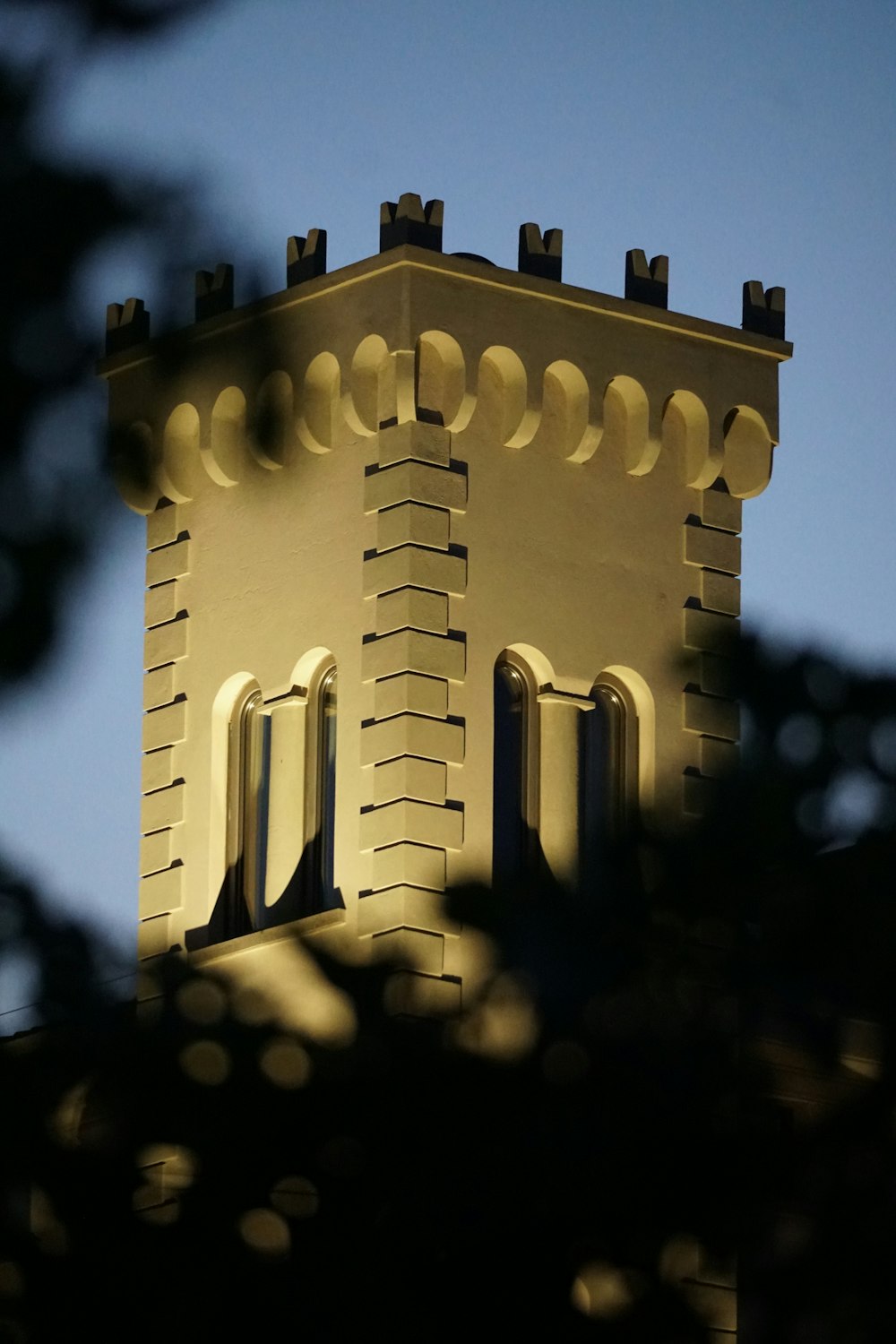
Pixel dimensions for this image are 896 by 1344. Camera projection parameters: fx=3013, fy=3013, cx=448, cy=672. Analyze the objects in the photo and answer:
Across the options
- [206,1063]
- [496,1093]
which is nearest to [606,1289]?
[496,1093]

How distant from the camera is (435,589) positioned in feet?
61.0

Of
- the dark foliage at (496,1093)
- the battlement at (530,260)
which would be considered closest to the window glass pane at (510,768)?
the battlement at (530,260)

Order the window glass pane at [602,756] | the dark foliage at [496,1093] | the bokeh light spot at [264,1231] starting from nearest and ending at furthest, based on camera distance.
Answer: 1. the dark foliage at [496,1093]
2. the bokeh light spot at [264,1231]
3. the window glass pane at [602,756]

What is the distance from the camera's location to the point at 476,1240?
8.20 m

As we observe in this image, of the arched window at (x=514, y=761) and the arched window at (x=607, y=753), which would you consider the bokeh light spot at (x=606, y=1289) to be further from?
the arched window at (x=607, y=753)

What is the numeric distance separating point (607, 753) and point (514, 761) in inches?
28.8

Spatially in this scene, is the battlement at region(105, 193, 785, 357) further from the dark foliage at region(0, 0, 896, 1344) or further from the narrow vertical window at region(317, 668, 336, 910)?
the dark foliage at region(0, 0, 896, 1344)

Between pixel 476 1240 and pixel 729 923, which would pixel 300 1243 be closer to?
pixel 476 1240

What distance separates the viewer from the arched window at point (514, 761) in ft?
61.8

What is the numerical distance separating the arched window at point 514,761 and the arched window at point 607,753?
386mm

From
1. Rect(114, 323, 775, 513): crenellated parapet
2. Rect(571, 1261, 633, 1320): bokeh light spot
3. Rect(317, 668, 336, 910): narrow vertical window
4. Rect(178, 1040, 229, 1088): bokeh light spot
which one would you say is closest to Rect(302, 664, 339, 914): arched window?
Rect(317, 668, 336, 910): narrow vertical window

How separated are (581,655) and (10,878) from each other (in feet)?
43.5

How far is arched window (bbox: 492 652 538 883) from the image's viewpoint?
1883cm

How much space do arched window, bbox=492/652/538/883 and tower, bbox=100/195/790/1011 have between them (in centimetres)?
2
